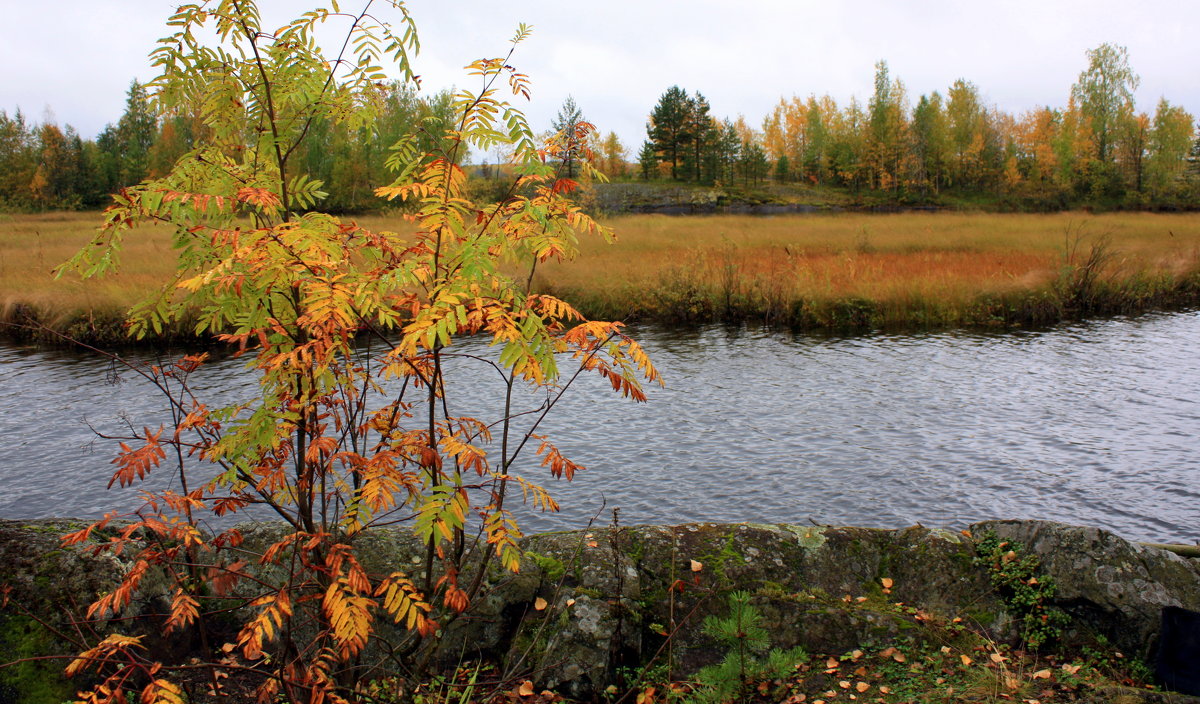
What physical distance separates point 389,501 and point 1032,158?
91.5m

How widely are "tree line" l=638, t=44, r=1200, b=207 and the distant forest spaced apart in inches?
5.6

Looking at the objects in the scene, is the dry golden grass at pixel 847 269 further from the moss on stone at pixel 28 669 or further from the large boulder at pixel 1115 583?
the moss on stone at pixel 28 669

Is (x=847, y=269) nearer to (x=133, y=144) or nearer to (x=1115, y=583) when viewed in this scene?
(x=1115, y=583)

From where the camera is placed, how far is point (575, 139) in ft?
12.4

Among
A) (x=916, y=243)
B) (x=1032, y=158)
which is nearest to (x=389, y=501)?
(x=916, y=243)

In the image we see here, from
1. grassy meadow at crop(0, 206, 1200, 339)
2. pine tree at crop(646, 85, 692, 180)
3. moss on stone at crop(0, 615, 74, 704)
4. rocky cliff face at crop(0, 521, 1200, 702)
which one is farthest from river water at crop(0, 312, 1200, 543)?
pine tree at crop(646, 85, 692, 180)

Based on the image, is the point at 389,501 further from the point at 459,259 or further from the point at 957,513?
the point at 957,513

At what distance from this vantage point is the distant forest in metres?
59.6

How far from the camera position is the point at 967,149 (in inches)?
3063

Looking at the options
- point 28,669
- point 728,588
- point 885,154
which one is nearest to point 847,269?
point 728,588

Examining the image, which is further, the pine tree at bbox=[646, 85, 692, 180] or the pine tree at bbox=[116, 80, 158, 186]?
the pine tree at bbox=[646, 85, 692, 180]

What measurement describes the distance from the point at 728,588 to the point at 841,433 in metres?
6.69

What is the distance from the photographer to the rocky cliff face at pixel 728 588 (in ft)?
15.7

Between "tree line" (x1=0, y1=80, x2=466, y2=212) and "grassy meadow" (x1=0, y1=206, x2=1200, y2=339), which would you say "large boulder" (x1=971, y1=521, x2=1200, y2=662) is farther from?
"tree line" (x1=0, y1=80, x2=466, y2=212)
